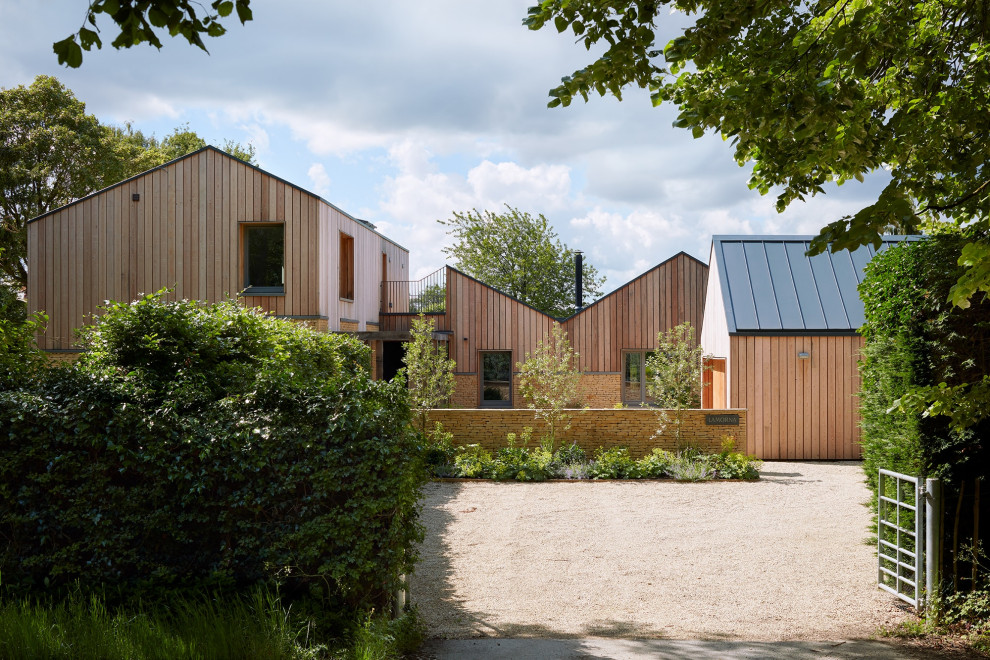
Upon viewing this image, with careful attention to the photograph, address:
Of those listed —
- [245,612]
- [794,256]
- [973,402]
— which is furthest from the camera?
[794,256]

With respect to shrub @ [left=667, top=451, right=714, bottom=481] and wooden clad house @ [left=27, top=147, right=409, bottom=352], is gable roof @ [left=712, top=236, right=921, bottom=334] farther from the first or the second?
wooden clad house @ [left=27, top=147, right=409, bottom=352]

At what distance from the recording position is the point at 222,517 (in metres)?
4.98

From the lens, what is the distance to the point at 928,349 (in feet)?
19.9

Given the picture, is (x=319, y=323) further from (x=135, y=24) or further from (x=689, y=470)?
(x=135, y=24)

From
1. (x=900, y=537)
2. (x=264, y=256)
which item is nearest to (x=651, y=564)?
(x=900, y=537)

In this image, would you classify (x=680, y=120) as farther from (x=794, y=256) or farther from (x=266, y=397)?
(x=794, y=256)

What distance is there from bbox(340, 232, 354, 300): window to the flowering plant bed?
681 centimetres

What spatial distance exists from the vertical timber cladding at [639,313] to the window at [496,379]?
197cm

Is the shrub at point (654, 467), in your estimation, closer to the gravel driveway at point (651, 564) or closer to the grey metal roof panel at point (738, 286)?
the gravel driveway at point (651, 564)

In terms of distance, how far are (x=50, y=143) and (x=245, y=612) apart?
22.9m

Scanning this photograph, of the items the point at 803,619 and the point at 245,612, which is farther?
the point at 803,619

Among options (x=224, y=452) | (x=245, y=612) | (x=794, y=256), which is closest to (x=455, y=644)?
(x=245, y=612)

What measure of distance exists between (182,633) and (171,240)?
46.0 ft

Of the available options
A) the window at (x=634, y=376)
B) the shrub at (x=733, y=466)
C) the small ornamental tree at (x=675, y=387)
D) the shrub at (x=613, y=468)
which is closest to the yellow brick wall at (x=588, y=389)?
the window at (x=634, y=376)
